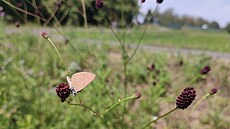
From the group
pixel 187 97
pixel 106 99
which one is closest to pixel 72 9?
pixel 106 99

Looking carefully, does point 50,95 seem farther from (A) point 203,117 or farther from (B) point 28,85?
(A) point 203,117

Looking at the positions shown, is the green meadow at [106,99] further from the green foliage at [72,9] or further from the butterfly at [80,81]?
the butterfly at [80,81]

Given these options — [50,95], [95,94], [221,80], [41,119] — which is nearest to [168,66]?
[221,80]

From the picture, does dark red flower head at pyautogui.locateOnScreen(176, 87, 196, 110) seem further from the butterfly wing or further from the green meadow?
the green meadow

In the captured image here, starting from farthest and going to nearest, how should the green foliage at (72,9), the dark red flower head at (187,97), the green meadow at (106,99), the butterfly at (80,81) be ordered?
the green foliage at (72,9)
the green meadow at (106,99)
the dark red flower head at (187,97)
the butterfly at (80,81)

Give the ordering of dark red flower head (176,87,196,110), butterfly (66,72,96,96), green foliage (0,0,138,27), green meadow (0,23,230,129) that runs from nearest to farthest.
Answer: butterfly (66,72,96,96) → dark red flower head (176,87,196,110) → green meadow (0,23,230,129) → green foliage (0,0,138,27)

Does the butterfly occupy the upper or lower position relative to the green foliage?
upper

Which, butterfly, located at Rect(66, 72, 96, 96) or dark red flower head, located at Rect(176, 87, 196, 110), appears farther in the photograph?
dark red flower head, located at Rect(176, 87, 196, 110)

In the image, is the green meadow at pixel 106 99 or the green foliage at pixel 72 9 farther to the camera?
the green foliage at pixel 72 9

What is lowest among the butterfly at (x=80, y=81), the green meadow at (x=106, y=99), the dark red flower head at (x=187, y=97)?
the green meadow at (x=106, y=99)

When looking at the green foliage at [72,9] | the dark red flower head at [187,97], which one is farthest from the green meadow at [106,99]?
the dark red flower head at [187,97]

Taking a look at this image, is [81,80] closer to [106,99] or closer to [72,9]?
[106,99]

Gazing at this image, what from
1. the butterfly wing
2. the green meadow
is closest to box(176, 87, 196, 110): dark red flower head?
the butterfly wing
